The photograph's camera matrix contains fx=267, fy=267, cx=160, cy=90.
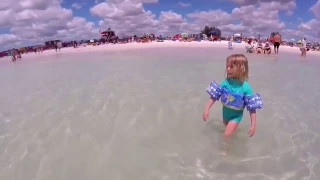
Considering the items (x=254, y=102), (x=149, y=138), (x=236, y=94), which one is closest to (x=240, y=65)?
(x=236, y=94)

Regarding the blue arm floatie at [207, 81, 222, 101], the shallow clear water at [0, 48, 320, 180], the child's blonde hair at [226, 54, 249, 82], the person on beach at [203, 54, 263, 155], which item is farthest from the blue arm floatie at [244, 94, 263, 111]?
the shallow clear water at [0, 48, 320, 180]

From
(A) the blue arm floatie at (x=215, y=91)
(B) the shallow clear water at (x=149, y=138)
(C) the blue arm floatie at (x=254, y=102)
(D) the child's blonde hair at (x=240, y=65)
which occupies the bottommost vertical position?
(B) the shallow clear water at (x=149, y=138)

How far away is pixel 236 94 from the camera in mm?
4094

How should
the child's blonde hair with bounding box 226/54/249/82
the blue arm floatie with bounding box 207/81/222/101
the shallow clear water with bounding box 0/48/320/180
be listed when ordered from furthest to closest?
the blue arm floatie with bounding box 207/81/222/101 < the child's blonde hair with bounding box 226/54/249/82 < the shallow clear water with bounding box 0/48/320/180

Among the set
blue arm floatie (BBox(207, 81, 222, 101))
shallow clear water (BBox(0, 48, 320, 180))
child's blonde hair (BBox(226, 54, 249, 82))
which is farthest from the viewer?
blue arm floatie (BBox(207, 81, 222, 101))

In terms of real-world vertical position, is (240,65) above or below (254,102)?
above

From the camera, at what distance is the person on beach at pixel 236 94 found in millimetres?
3963

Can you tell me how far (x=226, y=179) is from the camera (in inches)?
139

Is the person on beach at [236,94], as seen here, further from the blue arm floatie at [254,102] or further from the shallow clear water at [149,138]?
the shallow clear water at [149,138]

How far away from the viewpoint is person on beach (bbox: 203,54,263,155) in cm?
396

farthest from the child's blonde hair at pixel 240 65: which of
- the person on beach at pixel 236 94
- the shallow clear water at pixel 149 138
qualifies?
the shallow clear water at pixel 149 138

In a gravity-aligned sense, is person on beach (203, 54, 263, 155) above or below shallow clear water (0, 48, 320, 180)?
above

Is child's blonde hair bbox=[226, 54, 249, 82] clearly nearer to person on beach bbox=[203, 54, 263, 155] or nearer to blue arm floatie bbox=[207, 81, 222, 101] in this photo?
person on beach bbox=[203, 54, 263, 155]

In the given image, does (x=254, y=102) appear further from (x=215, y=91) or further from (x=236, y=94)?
(x=215, y=91)
